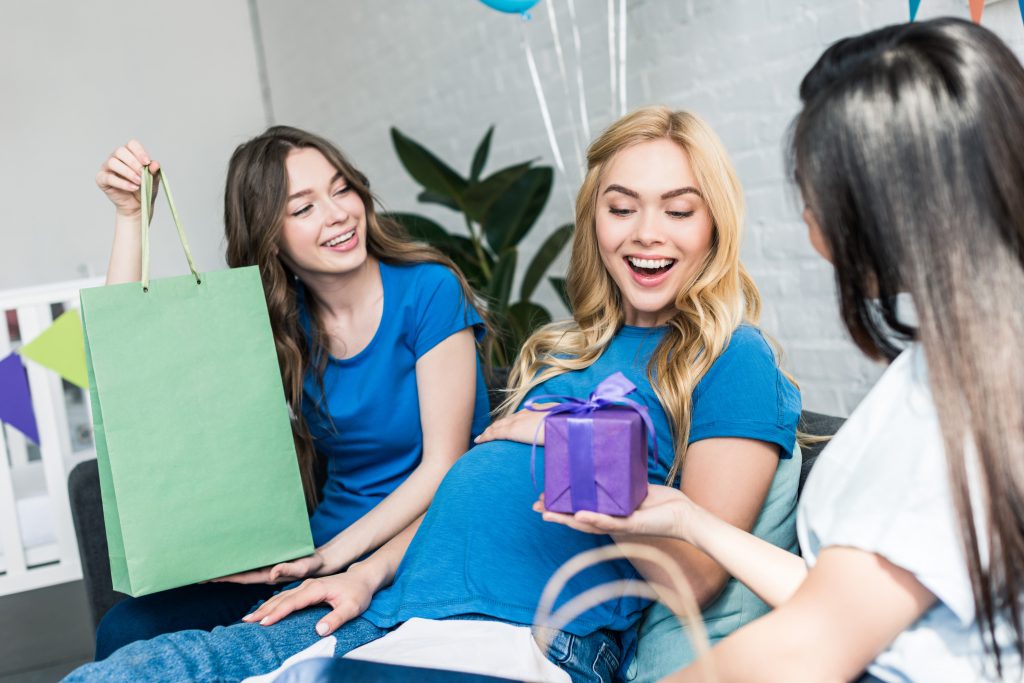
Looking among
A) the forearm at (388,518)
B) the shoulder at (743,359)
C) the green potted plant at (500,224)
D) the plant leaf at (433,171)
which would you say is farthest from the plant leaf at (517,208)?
the shoulder at (743,359)

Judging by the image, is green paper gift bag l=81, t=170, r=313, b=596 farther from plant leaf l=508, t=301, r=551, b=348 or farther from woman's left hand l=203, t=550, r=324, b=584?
plant leaf l=508, t=301, r=551, b=348

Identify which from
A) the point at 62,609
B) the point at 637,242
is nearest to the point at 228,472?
the point at 637,242

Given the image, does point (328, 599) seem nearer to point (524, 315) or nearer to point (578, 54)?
point (524, 315)

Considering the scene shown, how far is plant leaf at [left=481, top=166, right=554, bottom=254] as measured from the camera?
8.21 feet

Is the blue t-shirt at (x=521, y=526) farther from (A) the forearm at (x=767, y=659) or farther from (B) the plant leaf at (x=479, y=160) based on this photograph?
(B) the plant leaf at (x=479, y=160)

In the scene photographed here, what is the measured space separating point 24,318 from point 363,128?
2395mm

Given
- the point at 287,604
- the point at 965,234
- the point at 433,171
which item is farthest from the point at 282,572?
the point at 433,171

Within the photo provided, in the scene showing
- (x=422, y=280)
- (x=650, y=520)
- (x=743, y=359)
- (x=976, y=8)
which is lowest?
(x=650, y=520)

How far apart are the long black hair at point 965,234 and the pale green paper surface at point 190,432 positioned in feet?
2.80

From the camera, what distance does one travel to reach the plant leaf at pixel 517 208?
8.21 feet

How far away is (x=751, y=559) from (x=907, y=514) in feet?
0.75

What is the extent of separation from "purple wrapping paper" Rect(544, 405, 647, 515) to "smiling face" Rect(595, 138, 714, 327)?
0.35 meters

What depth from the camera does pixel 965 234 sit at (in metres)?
0.70

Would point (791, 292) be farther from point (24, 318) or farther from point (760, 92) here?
point (24, 318)
